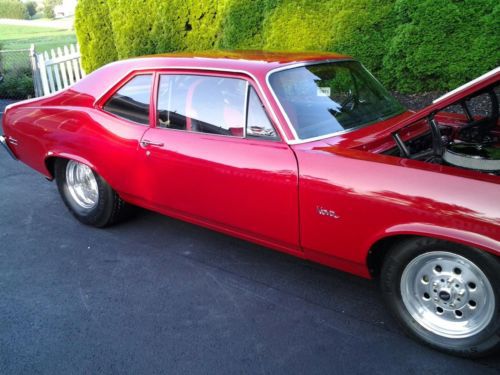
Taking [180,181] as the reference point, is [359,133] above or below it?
above

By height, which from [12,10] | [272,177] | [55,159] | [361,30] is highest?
[12,10]

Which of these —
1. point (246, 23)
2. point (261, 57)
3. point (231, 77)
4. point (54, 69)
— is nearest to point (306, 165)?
point (231, 77)

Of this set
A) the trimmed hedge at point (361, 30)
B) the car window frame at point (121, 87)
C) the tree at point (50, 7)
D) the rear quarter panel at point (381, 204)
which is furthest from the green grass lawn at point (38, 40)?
the tree at point (50, 7)

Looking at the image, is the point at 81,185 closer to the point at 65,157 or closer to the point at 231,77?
the point at 65,157

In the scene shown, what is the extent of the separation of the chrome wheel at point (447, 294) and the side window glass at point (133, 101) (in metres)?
2.28

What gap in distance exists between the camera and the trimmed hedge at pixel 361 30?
611 centimetres

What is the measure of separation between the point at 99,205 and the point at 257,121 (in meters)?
1.87

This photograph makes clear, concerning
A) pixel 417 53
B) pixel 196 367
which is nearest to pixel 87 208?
pixel 196 367

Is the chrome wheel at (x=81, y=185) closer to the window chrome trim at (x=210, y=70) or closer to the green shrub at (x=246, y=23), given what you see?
the window chrome trim at (x=210, y=70)

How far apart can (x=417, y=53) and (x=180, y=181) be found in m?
4.40

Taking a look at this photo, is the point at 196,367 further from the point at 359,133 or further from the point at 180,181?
the point at 359,133

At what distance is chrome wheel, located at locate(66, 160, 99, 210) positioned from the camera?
4383 mm

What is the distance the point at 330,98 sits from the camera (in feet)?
11.1

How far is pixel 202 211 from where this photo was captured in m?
3.42
